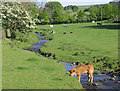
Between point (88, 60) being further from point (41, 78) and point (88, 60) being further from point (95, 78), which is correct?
point (41, 78)

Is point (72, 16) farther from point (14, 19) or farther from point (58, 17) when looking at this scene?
point (14, 19)

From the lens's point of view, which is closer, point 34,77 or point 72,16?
point 34,77

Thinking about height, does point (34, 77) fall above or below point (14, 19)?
below

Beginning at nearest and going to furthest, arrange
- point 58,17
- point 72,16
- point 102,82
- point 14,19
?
point 102,82 → point 14,19 → point 58,17 → point 72,16

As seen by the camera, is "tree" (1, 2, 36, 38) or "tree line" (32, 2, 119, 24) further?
"tree line" (32, 2, 119, 24)

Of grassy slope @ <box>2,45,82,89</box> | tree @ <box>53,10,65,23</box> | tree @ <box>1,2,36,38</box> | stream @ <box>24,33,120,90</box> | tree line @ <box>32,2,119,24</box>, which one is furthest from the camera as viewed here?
tree @ <box>53,10,65,23</box>

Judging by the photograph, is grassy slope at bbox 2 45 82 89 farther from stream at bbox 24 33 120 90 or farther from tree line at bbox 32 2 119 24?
tree line at bbox 32 2 119 24

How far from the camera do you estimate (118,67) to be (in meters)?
21.9

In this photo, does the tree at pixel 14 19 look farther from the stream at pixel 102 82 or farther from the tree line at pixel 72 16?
the tree line at pixel 72 16

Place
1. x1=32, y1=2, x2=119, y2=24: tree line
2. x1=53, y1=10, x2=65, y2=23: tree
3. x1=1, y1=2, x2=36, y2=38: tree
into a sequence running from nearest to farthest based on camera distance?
x1=1, y1=2, x2=36, y2=38: tree < x1=32, y1=2, x2=119, y2=24: tree line < x1=53, y1=10, x2=65, y2=23: tree

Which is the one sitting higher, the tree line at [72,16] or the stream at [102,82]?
the tree line at [72,16]

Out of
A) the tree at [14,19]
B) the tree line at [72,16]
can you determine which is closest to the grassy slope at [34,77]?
the tree at [14,19]

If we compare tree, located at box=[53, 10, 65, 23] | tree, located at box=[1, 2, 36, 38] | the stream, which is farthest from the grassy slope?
tree, located at box=[53, 10, 65, 23]

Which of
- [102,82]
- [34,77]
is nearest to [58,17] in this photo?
[102,82]
